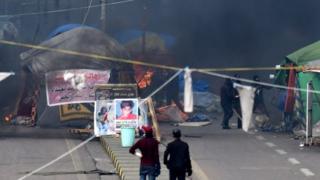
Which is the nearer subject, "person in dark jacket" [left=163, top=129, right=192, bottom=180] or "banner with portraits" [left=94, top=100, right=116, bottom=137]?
"person in dark jacket" [left=163, top=129, right=192, bottom=180]

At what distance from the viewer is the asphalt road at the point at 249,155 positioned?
46.1 feet

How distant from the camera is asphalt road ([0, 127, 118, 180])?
45.9 feet

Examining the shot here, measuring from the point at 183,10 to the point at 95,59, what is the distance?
32.1ft

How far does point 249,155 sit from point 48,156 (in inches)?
165

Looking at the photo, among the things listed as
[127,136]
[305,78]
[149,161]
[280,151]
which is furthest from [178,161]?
[305,78]

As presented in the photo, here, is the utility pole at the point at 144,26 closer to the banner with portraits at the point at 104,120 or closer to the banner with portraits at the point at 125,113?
the banner with portraits at the point at 104,120

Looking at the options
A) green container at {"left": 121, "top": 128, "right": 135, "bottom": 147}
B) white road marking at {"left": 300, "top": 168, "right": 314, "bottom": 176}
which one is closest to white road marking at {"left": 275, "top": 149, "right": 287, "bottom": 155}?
white road marking at {"left": 300, "top": 168, "right": 314, "bottom": 176}

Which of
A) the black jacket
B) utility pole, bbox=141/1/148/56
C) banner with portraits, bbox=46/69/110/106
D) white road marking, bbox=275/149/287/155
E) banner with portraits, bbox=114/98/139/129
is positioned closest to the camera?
the black jacket

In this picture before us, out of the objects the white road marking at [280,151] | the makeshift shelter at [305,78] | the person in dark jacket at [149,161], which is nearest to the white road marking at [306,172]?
the white road marking at [280,151]

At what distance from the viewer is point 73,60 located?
2098 centimetres

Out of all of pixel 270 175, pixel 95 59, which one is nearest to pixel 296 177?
pixel 270 175

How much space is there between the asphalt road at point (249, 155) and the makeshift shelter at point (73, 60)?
2.21m

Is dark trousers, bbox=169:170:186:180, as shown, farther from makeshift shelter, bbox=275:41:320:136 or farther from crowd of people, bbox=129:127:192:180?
makeshift shelter, bbox=275:41:320:136

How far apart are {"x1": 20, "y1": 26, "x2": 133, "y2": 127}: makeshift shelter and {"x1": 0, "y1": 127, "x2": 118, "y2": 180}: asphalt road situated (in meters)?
0.69
